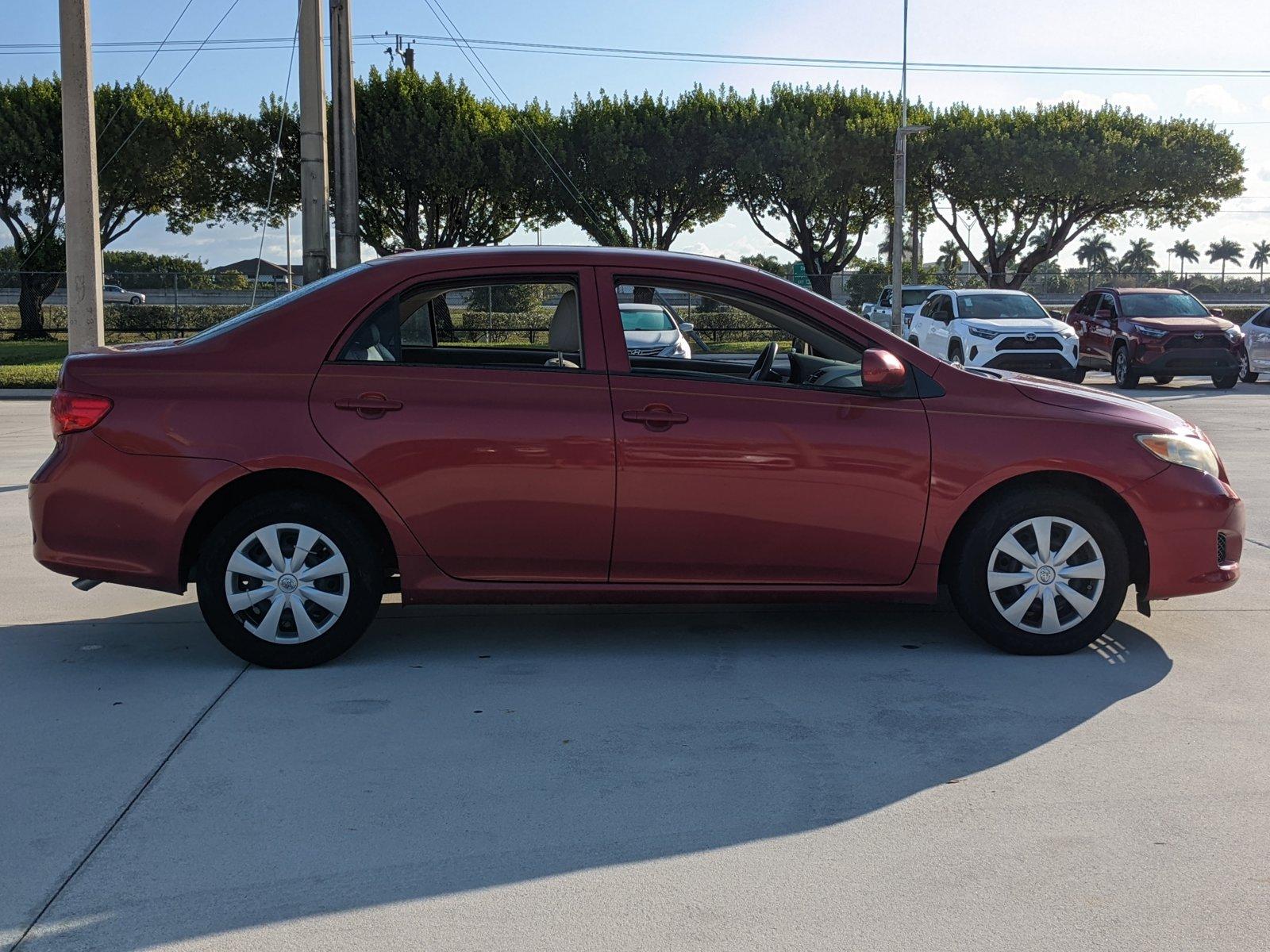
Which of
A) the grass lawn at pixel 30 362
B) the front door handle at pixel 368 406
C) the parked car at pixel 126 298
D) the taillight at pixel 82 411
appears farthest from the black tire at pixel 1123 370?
the parked car at pixel 126 298

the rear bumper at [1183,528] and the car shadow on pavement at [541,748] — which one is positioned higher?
the rear bumper at [1183,528]

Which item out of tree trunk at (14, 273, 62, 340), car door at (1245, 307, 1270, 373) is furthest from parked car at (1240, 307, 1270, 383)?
tree trunk at (14, 273, 62, 340)

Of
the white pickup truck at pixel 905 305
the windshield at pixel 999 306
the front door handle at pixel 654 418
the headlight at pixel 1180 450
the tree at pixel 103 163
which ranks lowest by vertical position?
the headlight at pixel 1180 450

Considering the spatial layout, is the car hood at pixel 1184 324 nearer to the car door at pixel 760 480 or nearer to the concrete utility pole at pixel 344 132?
the concrete utility pole at pixel 344 132

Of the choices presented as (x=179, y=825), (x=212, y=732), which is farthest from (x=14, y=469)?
(x=179, y=825)

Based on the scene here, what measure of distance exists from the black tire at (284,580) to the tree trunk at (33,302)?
34.2 m

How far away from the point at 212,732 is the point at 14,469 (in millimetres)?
7775

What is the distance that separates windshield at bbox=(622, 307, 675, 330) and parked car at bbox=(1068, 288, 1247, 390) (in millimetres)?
18532

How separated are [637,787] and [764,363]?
2.49 metres

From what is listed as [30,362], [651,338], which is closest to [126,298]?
[30,362]

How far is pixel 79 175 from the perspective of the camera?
11430 mm

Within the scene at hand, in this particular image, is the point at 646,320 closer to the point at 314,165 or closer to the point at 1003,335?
the point at 314,165

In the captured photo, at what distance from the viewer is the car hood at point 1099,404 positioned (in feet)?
17.9

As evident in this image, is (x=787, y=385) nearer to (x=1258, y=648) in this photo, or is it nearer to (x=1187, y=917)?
(x=1258, y=648)
